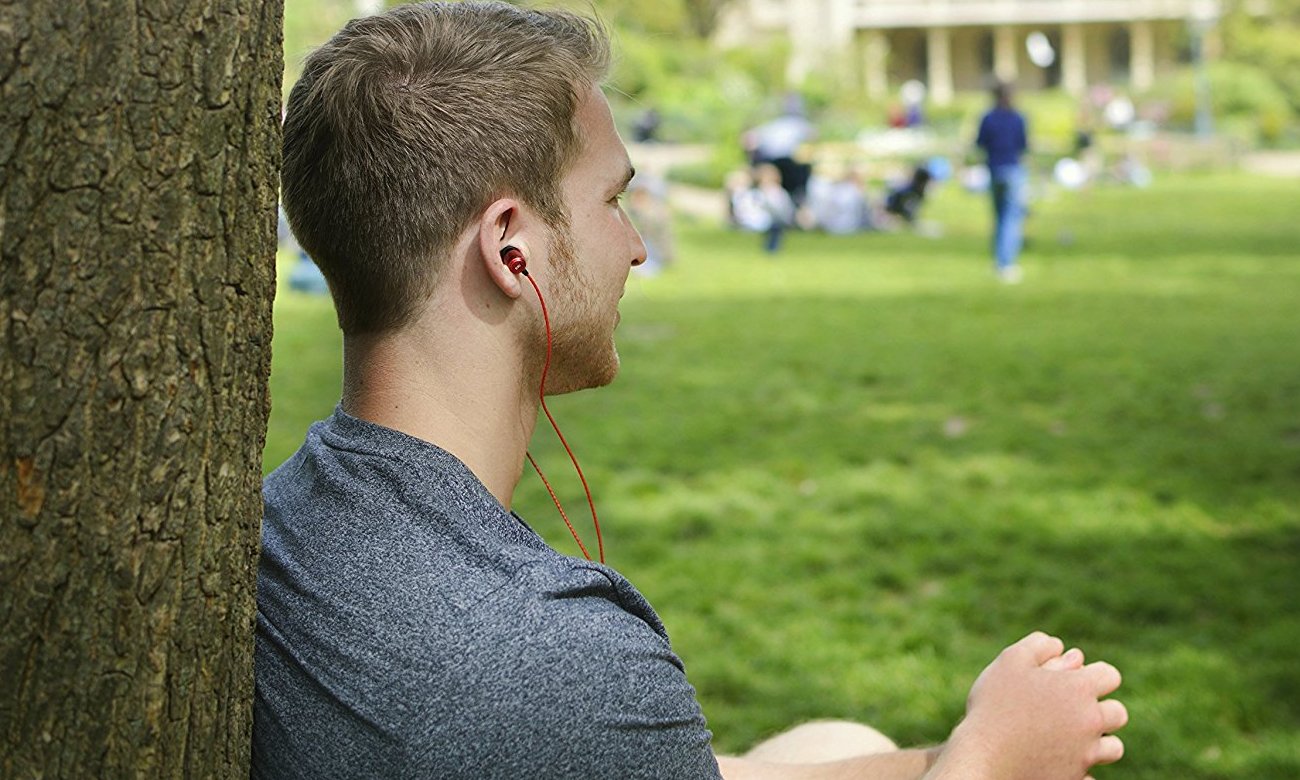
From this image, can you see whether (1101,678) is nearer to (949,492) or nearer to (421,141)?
(421,141)

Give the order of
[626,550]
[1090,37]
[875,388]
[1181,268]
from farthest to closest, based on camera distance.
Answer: [1090,37] < [1181,268] < [875,388] < [626,550]

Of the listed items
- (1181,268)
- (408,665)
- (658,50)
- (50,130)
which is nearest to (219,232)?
(50,130)

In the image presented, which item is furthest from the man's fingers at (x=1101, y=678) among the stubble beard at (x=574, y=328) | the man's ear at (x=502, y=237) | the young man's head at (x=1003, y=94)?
the young man's head at (x=1003, y=94)

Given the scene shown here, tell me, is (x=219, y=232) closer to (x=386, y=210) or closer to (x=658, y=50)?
(x=386, y=210)

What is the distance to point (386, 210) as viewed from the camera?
6.30 ft

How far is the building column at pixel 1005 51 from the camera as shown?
74.6 m

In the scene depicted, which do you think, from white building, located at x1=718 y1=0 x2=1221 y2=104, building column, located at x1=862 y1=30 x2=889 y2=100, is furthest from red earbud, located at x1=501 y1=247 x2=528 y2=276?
white building, located at x1=718 y1=0 x2=1221 y2=104

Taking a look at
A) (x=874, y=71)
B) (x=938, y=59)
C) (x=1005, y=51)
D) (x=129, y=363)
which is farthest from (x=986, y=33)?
(x=129, y=363)

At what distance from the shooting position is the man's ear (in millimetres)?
1913

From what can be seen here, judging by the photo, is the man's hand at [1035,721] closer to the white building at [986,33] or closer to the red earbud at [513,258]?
the red earbud at [513,258]

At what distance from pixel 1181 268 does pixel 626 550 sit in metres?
10.9

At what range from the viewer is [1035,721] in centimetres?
207

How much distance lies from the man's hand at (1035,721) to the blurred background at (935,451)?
1.02 meters

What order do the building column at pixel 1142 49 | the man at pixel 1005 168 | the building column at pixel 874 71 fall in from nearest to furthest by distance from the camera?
the man at pixel 1005 168
the building column at pixel 874 71
the building column at pixel 1142 49
